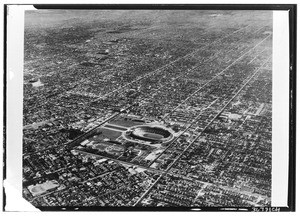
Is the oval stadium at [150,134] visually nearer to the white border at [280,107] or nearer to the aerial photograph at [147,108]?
the aerial photograph at [147,108]

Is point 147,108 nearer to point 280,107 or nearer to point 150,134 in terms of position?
point 150,134

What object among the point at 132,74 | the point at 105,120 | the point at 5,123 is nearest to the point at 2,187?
the point at 5,123

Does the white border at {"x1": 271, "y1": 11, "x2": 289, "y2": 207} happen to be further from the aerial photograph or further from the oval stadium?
the oval stadium

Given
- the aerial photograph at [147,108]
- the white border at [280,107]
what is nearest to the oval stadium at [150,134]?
the aerial photograph at [147,108]

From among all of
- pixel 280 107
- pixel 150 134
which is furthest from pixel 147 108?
pixel 280 107

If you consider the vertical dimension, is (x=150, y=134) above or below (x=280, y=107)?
below

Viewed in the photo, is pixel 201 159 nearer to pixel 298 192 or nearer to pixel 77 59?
pixel 298 192

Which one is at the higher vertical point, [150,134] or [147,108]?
[147,108]

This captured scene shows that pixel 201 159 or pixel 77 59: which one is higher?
pixel 77 59
